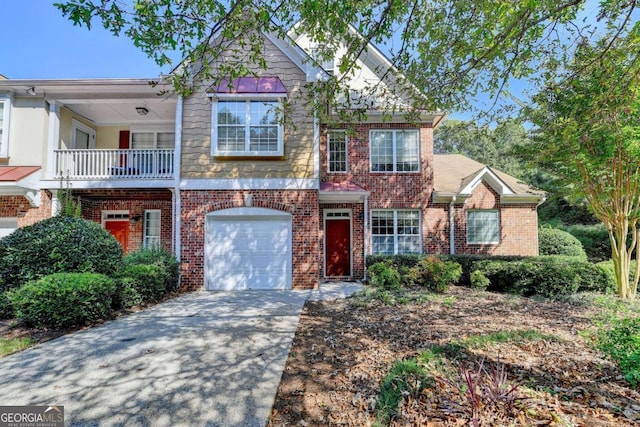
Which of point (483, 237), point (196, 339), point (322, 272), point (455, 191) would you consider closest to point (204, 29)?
point (196, 339)

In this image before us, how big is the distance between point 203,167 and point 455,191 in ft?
30.3

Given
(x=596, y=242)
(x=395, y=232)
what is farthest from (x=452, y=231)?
(x=596, y=242)

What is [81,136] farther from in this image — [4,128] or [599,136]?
[599,136]

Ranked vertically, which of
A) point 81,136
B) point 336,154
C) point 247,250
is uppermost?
point 81,136

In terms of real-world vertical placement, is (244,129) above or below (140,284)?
→ above

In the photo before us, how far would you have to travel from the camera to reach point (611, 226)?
8734mm

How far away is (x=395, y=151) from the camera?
489 inches

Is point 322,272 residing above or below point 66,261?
below

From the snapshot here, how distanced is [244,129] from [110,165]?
4842 mm

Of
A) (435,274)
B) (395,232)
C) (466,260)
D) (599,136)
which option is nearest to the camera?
(599,136)

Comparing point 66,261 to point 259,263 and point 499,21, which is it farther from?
point 499,21

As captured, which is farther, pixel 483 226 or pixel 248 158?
pixel 483 226

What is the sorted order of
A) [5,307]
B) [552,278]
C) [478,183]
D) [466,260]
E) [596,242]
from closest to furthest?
[5,307], [552,278], [466,260], [478,183], [596,242]

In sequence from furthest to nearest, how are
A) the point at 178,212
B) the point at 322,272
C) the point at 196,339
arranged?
the point at 322,272
the point at 178,212
the point at 196,339
